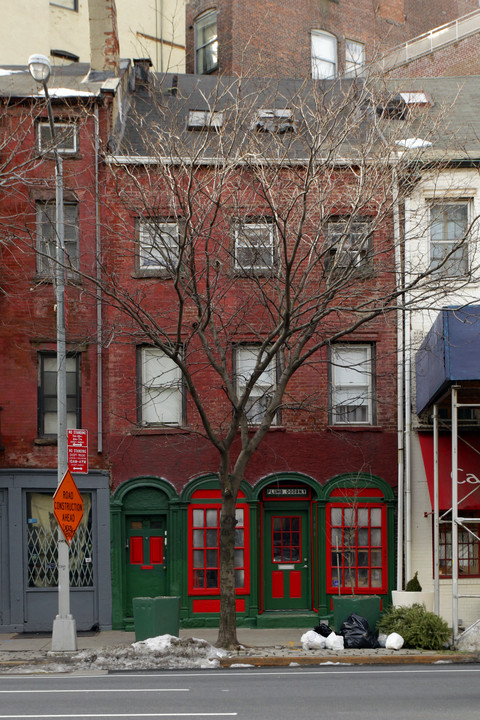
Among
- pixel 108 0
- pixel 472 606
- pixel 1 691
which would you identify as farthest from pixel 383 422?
pixel 108 0

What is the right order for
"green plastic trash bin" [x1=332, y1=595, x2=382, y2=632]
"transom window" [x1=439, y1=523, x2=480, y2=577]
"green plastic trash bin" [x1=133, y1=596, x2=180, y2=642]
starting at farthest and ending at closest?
"transom window" [x1=439, y1=523, x2=480, y2=577]
"green plastic trash bin" [x1=332, y1=595, x2=382, y2=632]
"green plastic trash bin" [x1=133, y1=596, x2=180, y2=642]

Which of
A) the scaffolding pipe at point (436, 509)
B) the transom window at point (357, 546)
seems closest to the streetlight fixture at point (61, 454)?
the transom window at point (357, 546)

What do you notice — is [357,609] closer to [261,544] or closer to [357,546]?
[357,546]

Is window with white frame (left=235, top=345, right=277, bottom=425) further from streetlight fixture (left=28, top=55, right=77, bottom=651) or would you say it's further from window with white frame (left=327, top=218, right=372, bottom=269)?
streetlight fixture (left=28, top=55, right=77, bottom=651)

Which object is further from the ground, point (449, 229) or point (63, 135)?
point (63, 135)

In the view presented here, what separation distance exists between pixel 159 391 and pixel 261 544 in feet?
13.0

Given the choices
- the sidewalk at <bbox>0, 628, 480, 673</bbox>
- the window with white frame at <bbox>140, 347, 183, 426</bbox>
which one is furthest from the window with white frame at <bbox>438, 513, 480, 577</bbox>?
the window with white frame at <bbox>140, 347, 183, 426</bbox>

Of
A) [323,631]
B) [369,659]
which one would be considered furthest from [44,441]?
[369,659]

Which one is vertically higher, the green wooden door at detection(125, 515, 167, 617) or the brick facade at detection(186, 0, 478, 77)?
the brick facade at detection(186, 0, 478, 77)

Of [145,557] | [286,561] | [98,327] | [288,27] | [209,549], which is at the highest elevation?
[288,27]

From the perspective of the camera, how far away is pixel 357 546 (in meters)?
21.3

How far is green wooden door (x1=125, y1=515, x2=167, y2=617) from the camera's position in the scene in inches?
838

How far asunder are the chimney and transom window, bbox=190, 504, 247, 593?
36.0ft

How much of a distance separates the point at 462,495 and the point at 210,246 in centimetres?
740
